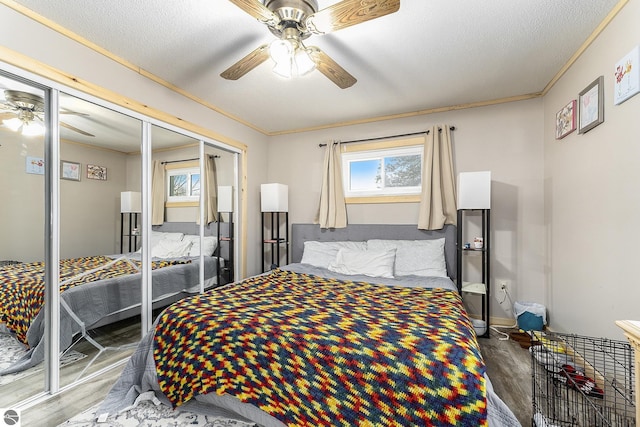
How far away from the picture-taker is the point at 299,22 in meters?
1.67

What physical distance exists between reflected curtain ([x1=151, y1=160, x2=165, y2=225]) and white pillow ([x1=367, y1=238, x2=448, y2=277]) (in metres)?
2.30

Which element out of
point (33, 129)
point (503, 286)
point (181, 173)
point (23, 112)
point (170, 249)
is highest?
point (23, 112)

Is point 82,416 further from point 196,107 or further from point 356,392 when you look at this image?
point 196,107

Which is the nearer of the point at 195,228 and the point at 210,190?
the point at 195,228

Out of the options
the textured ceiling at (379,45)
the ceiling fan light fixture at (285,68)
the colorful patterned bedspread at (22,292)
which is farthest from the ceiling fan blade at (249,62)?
the colorful patterned bedspread at (22,292)

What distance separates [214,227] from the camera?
11.0ft

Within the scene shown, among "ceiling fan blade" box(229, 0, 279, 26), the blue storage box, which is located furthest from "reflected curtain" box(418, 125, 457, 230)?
"ceiling fan blade" box(229, 0, 279, 26)

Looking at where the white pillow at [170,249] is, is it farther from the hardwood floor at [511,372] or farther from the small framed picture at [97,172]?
the hardwood floor at [511,372]

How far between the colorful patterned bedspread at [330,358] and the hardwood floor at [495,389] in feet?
1.95

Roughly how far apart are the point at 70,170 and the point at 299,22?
6.31 ft

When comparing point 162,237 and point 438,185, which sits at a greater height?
point 438,185

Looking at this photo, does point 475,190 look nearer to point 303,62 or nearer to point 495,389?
point 495,389

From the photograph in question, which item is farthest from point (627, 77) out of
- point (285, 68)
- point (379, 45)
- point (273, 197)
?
point (273, 197)

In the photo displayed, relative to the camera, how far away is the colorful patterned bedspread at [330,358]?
4.08 feet
